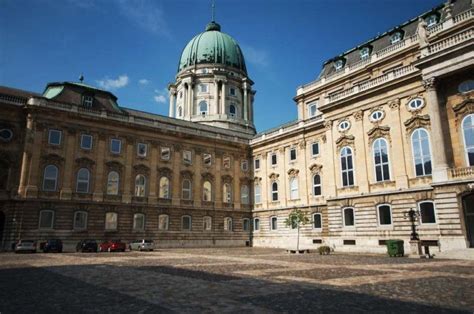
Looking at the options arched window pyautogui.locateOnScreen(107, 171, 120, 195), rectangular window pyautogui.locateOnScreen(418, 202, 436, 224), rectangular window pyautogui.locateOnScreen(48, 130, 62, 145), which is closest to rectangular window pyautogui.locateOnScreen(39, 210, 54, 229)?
arched window pyautogui.locateOnScreen(107, 171, 120, 195)

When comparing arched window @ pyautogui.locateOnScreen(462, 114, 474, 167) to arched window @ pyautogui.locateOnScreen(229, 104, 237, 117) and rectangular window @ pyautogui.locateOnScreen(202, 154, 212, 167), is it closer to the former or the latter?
rectangular window @ pyautogui.locateOnScreen(202, 154, 212, 167)

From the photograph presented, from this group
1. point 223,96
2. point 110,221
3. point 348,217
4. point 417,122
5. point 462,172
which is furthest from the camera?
point 223,96

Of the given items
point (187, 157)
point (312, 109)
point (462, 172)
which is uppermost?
point (312, 109)

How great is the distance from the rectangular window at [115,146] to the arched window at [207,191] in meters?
12.5

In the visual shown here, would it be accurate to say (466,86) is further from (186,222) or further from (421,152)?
(186,222)

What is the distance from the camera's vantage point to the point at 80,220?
4000 centimetres

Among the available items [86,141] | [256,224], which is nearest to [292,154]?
[256,224]

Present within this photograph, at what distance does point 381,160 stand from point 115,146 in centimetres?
3032

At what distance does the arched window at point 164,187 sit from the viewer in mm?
46562

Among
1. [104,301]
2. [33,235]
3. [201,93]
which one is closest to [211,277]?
[104,301]

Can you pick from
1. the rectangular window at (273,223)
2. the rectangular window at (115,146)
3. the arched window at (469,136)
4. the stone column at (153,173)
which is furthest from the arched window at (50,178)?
the arched window at (469,136)

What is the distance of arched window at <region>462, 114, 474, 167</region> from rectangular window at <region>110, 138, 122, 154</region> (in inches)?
1419

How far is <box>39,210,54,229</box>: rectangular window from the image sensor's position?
123 ft

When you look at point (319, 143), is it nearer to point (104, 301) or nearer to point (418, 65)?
point (418, 65)
